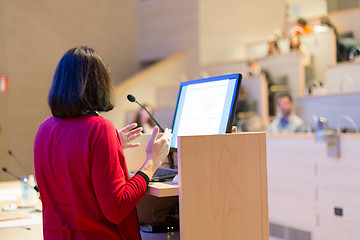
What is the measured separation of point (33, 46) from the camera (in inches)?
266

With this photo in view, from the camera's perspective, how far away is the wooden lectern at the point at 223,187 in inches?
44.4

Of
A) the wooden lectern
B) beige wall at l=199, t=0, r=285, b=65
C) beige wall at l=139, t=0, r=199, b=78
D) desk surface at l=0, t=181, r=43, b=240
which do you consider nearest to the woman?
the wooden lectern

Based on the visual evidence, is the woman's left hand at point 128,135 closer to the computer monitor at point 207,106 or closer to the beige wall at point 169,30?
the computer monitor at point 207,106

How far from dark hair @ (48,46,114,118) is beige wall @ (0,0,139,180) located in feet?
17.3

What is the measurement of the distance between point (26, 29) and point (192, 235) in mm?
6290

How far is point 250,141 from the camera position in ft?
4.03

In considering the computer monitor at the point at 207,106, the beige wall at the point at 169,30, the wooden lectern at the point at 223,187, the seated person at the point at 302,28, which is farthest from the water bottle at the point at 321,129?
the beige wall at the point at 169,30

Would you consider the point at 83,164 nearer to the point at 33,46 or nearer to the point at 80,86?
the point at 80,86

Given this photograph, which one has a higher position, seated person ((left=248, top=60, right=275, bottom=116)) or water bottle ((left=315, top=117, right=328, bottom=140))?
seated person ((left=248, top=60, right=275, bottom=116))

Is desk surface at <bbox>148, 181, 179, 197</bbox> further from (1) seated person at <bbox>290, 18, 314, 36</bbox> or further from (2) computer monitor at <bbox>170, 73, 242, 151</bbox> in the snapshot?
(1) seated person at <bbox>290, 18, 314, 36</bbox>

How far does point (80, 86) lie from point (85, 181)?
241mm

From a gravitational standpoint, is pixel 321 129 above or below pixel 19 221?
above

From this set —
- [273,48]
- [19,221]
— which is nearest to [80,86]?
[19,221]

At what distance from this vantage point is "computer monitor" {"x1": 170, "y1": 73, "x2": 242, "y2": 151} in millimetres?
1261
